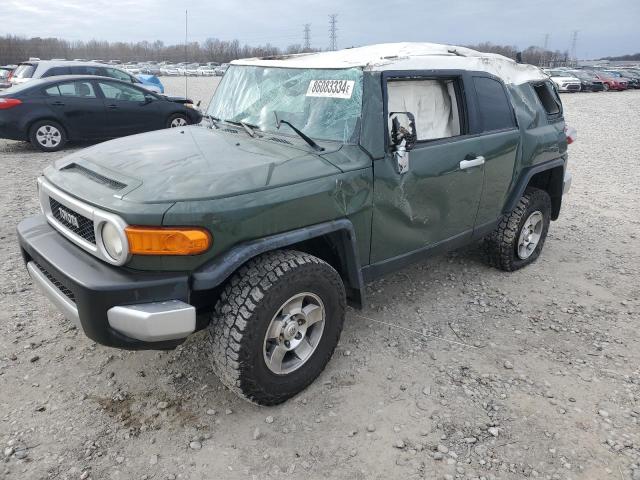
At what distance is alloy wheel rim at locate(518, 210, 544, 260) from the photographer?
16.0ft

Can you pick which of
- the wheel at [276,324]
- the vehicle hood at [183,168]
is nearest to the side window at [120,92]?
the vehicle hood at [183,168]

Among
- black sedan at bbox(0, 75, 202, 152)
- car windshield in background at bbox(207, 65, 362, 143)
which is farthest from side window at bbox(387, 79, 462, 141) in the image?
black sedan at bbox(0, 75, 202, 152)

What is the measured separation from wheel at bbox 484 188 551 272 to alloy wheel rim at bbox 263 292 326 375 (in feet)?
7.90

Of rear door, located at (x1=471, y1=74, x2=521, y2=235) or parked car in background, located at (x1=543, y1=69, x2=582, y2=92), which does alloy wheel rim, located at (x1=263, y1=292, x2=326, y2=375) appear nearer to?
rear door, located at (x1=471, y1=74, x2=521, y2=235)

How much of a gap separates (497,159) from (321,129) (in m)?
1.66

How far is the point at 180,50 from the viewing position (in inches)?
3248

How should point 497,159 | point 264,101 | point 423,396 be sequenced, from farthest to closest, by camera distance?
point 497,159 < point 264,101 < point 423,396

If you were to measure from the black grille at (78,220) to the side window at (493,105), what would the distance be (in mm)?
2959

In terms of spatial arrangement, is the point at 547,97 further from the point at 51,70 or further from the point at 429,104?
the point at 51,70

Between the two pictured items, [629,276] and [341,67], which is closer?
[341,67]

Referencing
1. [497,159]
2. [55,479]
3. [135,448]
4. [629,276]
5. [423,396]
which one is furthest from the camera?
[629,276]

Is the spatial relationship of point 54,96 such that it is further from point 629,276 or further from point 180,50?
point 180,50

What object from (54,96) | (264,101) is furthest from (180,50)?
(264,101)

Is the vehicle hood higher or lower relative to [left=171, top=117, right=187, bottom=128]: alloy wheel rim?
higher
